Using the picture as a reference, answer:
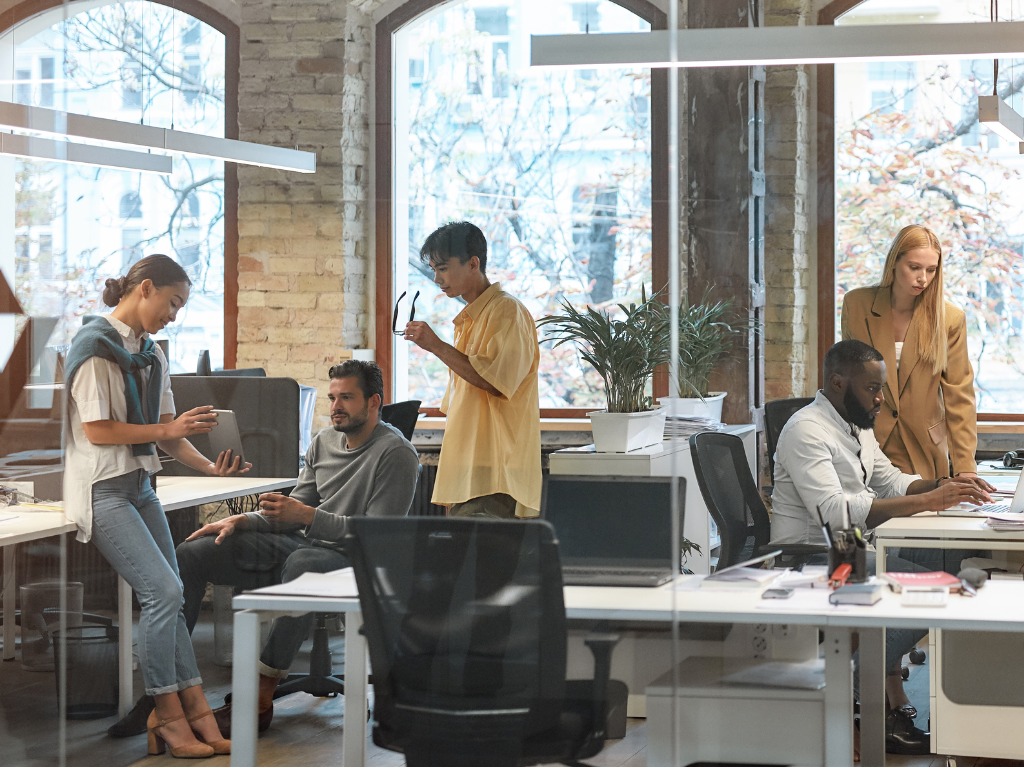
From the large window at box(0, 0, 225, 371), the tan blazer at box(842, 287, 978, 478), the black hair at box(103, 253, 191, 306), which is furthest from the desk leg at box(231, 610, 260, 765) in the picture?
the tan blazer at box(842, 287, 978, 478)

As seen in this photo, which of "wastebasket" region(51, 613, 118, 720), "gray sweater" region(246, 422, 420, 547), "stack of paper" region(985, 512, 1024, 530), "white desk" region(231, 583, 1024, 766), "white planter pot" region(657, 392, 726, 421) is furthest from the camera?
"stack of paper" region(985, 512, 1024, 530)

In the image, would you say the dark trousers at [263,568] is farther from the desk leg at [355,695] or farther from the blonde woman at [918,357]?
the blonde woman at [918,357]

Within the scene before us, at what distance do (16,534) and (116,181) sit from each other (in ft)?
3.61

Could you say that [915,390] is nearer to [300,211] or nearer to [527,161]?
[527,161]

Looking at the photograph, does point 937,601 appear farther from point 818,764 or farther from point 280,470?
point 280,470

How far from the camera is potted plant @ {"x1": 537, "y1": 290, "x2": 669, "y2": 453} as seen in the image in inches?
133

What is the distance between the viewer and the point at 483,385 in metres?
3.40

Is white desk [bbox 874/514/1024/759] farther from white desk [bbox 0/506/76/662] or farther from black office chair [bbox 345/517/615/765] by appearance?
white desk [bbox 0/506/76/662]

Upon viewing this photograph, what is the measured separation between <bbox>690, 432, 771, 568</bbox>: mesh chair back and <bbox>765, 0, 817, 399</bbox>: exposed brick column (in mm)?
288

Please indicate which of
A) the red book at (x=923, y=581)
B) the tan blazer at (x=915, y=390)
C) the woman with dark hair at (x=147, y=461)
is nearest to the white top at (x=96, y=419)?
the woman with dark hair at (x=147, y=461)

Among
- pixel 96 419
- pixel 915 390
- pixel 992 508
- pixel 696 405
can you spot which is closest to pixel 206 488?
pixel 96 419

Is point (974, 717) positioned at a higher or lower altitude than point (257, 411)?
lower

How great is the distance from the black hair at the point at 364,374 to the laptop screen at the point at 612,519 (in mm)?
522

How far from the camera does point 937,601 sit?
2922 mm
